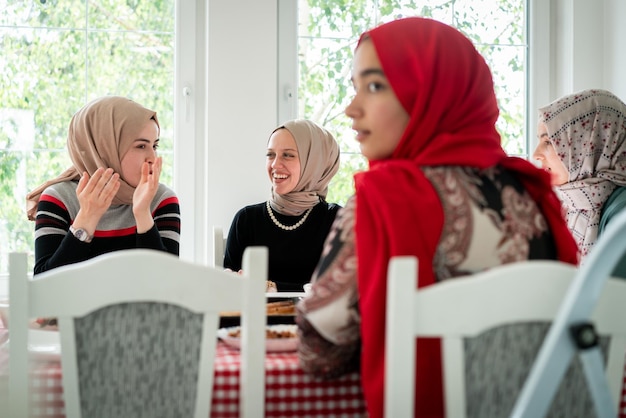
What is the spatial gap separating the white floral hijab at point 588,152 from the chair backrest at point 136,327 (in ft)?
5.61

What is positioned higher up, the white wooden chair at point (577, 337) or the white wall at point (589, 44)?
the white wall at point (589, 44)

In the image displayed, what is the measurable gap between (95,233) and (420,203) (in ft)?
4.94

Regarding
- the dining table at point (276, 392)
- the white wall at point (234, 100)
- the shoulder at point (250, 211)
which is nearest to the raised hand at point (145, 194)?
the shoulder at point (250, 211)

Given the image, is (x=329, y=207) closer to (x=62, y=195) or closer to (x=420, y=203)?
(x=62, y=195)

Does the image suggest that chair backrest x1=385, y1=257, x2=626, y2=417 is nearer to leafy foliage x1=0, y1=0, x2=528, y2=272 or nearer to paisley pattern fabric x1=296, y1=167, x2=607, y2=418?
paisley pattern fabric x1=296, y1=167, x2=607, y2=418

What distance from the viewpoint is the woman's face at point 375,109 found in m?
1.30

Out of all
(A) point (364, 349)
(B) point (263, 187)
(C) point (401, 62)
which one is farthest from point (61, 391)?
(B) point (263, 187)

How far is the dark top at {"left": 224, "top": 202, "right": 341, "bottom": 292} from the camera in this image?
109 inches

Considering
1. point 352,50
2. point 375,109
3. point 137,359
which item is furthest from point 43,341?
point 352,50

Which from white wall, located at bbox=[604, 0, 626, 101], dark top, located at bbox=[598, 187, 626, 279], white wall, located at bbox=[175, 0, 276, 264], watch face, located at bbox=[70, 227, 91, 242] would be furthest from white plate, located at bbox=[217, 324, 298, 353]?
white wall, located at bbox=[604, 0, 626, 101]

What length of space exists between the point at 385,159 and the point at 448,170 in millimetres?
181

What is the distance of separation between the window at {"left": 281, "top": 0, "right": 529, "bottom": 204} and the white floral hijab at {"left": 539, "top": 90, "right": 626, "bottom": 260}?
88 centimetres

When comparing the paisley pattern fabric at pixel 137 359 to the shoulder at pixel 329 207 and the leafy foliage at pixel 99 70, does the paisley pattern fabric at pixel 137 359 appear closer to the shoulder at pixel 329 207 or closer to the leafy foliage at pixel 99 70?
the shoulder at pixel 329 207

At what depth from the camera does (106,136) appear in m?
2.43
